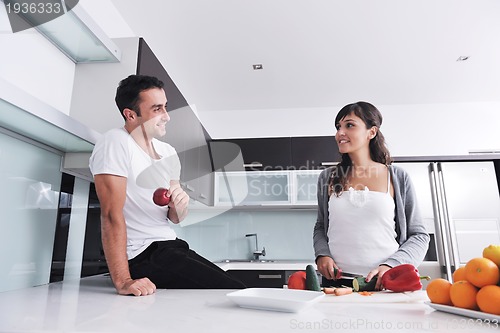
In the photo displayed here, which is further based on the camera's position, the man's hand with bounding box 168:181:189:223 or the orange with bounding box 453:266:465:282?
the man's hand with bounding box 168:181:189:223

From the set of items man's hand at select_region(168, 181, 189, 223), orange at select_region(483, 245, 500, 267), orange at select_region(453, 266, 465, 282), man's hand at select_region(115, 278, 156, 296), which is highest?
man's hand at select_region(168, 181, 189, 223)

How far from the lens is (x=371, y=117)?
1.46m

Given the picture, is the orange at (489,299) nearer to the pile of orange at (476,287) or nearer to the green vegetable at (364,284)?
the pile of orange at (476,287)

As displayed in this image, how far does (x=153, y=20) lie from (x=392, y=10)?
1.58 metres

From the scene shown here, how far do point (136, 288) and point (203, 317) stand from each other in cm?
32

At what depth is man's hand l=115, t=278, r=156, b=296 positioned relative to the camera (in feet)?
2.70

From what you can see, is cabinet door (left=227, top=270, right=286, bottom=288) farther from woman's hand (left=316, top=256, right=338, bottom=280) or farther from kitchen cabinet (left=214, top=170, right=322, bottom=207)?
woman's hand (left=316, top=256, right=338, bottom=280)

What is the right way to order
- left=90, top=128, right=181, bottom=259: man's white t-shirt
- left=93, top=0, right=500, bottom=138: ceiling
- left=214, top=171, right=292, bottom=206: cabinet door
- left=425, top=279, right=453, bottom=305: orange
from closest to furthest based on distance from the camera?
left=425, top=279, right=453, bottom=305: orange, left=90, top=128, right=181, bottom=259: man's white t-shirt, left=93, top=0, right=500, bottom=138: ceiling, left=214, top=171, right=292, bottom=206: cabinet door

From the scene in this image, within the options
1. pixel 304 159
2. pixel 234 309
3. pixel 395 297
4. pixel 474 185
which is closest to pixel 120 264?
pixel 234 309

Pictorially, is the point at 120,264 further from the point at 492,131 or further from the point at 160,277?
the point at 492,131

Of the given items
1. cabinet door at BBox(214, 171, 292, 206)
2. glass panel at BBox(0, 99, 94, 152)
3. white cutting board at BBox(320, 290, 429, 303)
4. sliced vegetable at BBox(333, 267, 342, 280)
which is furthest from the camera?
cabinet door at BBox(214, 171, 292, 206)

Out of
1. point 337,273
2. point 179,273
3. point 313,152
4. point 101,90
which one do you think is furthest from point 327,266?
point 313,152

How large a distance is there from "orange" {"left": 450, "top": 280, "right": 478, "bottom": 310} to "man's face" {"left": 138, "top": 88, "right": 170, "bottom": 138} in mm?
1051

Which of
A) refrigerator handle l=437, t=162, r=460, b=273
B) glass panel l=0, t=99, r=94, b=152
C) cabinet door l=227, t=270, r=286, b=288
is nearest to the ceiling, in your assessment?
refrigerator handle l=437, t=162, r=460, b=273
